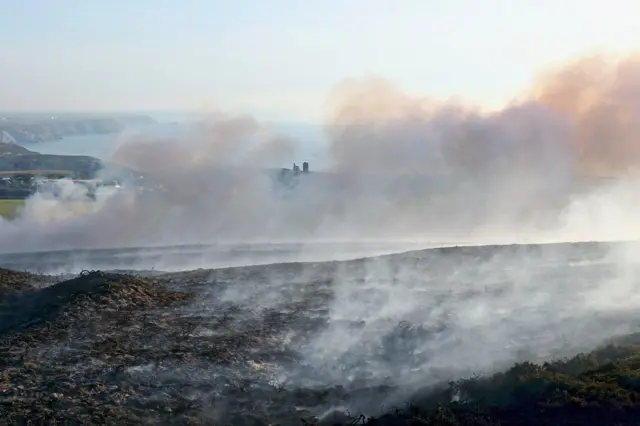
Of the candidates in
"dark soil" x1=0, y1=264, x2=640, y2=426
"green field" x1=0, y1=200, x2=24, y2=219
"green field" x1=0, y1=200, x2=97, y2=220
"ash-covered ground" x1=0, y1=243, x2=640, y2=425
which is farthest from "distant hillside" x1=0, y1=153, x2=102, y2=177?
"dark soil" x1=0, y1=264, x2=640, y2=426

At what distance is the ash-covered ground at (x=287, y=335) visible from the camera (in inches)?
696

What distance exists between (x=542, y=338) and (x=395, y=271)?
1212 cm

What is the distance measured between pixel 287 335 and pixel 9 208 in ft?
139

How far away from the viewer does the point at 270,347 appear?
72.5 feet

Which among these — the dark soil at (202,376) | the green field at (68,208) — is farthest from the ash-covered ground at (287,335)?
the green field at (68,208)

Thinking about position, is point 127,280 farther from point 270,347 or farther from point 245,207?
point 245,207

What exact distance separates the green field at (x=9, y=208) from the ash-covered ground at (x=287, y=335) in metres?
22.2

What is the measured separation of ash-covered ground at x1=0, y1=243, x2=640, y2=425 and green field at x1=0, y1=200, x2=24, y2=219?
22.2 metres

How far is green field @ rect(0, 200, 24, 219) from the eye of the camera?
177 feet

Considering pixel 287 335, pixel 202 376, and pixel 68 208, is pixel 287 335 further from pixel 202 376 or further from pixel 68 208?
pixel 68 208

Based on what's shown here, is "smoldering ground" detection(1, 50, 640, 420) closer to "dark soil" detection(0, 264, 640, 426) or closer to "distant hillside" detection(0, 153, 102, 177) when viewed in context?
"dark soil" detection(0, 264, 640, 426)

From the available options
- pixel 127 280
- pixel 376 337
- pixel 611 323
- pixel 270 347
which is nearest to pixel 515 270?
pixel 611 323

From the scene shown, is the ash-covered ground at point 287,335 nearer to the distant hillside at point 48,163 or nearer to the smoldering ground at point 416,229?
the smoldering ground at point 416,229

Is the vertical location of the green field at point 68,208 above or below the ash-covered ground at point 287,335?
above
